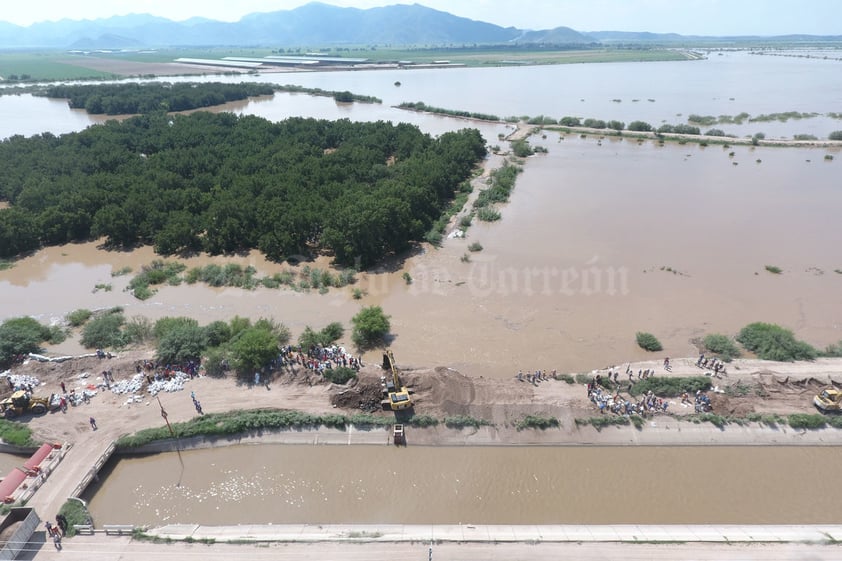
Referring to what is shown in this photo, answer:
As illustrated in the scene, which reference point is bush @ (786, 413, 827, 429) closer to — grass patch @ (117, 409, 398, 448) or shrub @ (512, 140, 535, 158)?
grass patch @ (117, 409, 398, 448)

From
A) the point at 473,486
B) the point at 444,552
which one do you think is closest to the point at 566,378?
the point at 473,486

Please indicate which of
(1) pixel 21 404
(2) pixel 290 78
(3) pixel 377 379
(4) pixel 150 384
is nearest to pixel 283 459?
(3) pixel 377 379

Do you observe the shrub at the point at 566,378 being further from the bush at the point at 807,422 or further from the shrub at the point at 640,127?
the shrub at the point at 640,127

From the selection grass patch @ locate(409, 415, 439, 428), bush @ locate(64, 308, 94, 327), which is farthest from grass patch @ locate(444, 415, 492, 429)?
bush @ locate(64, 308, 94, 327)

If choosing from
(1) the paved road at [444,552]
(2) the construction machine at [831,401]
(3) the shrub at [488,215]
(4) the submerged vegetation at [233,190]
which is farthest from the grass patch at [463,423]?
(3) the shrub at [488,215]

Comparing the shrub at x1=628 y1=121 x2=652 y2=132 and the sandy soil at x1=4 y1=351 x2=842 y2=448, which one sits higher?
the shrub at x1=628 y1=121 x2=652 y2=132
